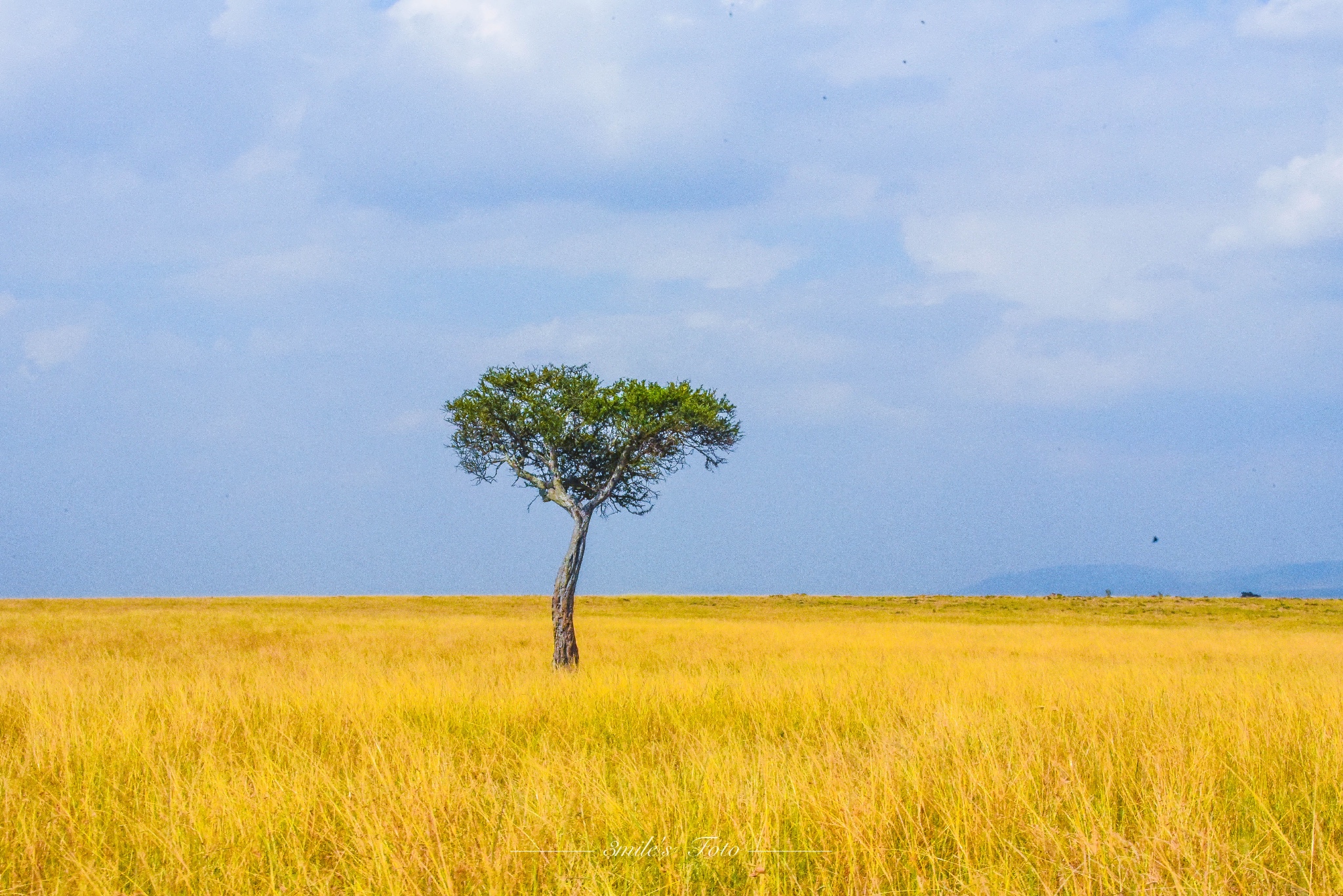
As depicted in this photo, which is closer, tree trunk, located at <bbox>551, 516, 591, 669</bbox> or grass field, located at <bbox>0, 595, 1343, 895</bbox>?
grass field, located at <bbox>0, 595, 1343, 895</bbox>

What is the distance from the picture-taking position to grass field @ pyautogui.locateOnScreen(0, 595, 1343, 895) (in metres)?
4.02

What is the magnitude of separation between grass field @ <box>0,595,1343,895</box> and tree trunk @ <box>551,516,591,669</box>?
4956 millimetres

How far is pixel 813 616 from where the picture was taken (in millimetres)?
52188

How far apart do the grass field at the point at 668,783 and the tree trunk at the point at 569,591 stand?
16.3ft

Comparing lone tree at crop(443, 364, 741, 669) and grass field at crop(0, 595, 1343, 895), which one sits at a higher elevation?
lone tree at crop(443, 364, 741, 669)

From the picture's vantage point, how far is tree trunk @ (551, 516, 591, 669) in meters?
19.5

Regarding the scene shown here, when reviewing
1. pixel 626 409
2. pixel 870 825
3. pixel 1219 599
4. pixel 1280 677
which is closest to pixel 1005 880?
pixel 870 825

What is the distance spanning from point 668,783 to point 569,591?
1459cm

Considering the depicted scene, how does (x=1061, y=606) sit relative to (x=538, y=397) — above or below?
below

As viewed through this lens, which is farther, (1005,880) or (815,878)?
(815,878)

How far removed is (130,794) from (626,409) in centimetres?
1524

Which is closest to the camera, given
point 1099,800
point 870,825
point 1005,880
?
point 1005,880

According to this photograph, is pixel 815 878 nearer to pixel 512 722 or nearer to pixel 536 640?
pixel 512 722

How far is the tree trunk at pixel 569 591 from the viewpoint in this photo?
64.1ft
